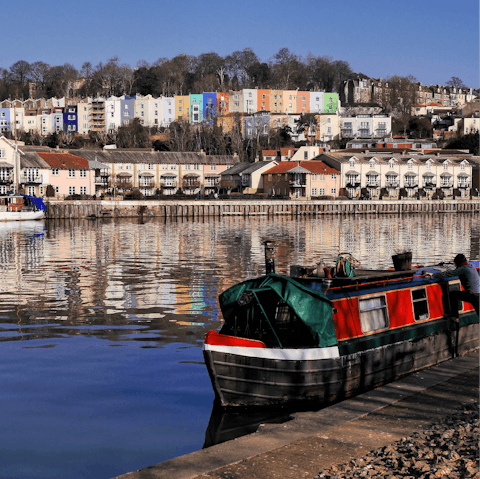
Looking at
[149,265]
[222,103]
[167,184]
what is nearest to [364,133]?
[222,103]

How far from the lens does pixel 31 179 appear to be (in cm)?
10381

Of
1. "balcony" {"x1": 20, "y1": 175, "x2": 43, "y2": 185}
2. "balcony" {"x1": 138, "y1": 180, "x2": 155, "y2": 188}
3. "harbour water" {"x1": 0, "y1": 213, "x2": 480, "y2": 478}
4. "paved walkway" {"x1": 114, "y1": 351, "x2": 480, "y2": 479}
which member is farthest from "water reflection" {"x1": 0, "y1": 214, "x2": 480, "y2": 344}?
"balcony" {"x1": 138, "y1": 180, "x2": 155, "y2": 188}

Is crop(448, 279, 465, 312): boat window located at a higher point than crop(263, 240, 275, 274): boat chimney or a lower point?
lower

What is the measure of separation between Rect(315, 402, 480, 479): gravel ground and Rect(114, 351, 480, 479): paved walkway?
0.29 m

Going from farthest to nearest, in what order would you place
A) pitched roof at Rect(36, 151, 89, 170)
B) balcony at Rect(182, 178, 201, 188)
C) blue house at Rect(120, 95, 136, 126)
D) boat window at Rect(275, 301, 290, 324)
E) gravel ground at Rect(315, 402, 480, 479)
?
blue house at Rect(120, 95, 136, 126) < balcony at Rect(182, 178, 201, 188) < pitched roof at Rect(36, 151, 89, 170) < boat window at Rect(275, 301, 290, 324) < gravel ground at Rect(315, 402, 480, 479)

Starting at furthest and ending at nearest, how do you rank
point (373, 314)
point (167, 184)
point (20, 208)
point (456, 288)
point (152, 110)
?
point (152, 110) → point (167, 184) → point (20, 208) → point (456, 288) → point (373, 314)

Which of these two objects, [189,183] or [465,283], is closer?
[465,283]

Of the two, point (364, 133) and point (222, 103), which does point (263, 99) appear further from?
point (364, 133)

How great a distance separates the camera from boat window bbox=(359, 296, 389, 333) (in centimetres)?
1535

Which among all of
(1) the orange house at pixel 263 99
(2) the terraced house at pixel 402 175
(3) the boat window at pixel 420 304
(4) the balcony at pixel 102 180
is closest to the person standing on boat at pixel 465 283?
(3) the boat window at pixel 420 304

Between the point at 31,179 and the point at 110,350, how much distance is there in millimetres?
89994

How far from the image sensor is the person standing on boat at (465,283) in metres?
17.7

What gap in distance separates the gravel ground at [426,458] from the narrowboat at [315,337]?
3674mm

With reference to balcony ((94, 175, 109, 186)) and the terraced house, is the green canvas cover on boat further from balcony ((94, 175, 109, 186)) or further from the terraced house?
the terraced house
